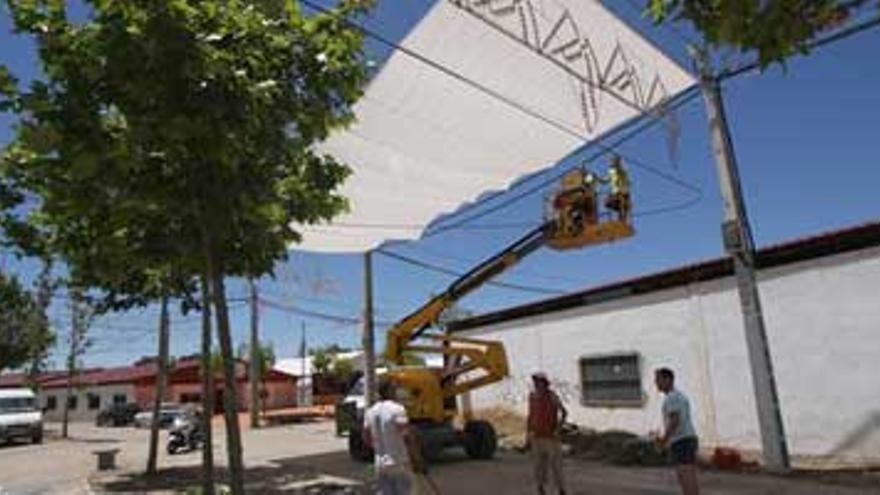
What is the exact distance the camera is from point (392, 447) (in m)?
10.1

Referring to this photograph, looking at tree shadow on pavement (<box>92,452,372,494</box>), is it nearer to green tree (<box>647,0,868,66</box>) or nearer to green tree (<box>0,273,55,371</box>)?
green tree (<box>647,0,868,66</box>)

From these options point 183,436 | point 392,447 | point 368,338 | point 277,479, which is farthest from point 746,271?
point 183,436

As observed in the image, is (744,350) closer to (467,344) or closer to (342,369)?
(467,344)

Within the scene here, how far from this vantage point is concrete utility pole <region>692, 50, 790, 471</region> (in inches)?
612

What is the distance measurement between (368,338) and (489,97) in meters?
11.9

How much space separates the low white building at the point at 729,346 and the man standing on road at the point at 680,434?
264 inches

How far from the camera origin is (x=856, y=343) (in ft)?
53.7

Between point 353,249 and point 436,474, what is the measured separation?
19.2 ft

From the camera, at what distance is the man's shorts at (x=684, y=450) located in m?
10.9

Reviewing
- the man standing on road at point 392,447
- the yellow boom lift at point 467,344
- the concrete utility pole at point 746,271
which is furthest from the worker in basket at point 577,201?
the man standing on road at point 392,447

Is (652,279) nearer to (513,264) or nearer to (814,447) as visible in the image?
(513,264)

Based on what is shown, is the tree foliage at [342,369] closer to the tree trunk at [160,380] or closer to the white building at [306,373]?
the white building at [306,373]

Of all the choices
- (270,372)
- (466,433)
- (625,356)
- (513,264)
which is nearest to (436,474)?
(466,433)

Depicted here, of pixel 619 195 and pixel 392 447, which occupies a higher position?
pixel 619 195
